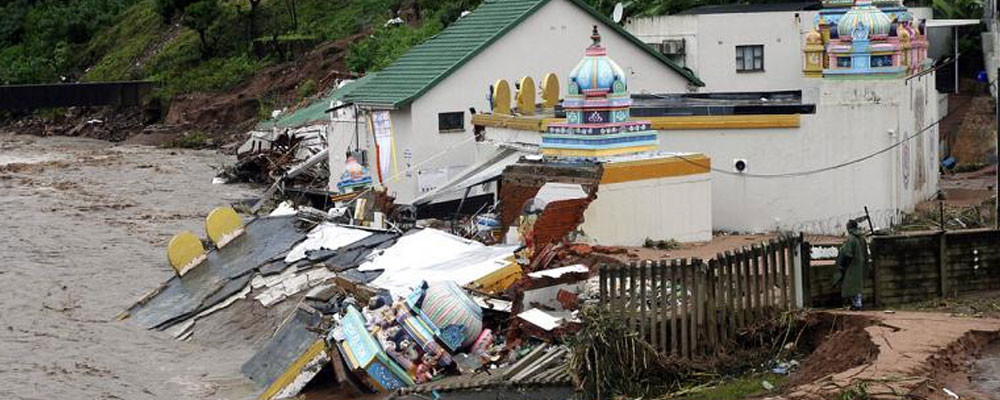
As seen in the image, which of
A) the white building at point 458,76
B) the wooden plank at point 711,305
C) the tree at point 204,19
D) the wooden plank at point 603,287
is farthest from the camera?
the tree at point 204,19

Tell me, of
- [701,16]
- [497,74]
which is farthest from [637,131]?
[701,16]

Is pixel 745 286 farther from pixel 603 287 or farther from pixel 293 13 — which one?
pixel 293 13

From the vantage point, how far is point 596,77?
23.7 meters

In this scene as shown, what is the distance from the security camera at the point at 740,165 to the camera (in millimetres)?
25938

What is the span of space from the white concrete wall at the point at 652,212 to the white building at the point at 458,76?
6220 millimetres

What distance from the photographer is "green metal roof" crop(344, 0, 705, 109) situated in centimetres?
3084

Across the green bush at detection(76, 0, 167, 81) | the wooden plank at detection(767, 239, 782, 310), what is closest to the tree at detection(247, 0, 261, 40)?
the green bush at detection(76, 0, 167, 81)

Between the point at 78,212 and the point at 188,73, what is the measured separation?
30.6m

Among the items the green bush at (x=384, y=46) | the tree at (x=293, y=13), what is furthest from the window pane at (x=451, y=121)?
the tree at (x=293, y=13)

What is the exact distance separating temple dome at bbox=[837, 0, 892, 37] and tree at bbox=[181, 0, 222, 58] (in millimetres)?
47681

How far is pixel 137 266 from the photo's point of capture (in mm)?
31125

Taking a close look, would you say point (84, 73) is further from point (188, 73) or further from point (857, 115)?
point (857, 115)

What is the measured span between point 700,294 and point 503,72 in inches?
601

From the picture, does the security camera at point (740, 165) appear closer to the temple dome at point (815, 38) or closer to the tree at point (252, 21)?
the temple dome at point (815, 38)
